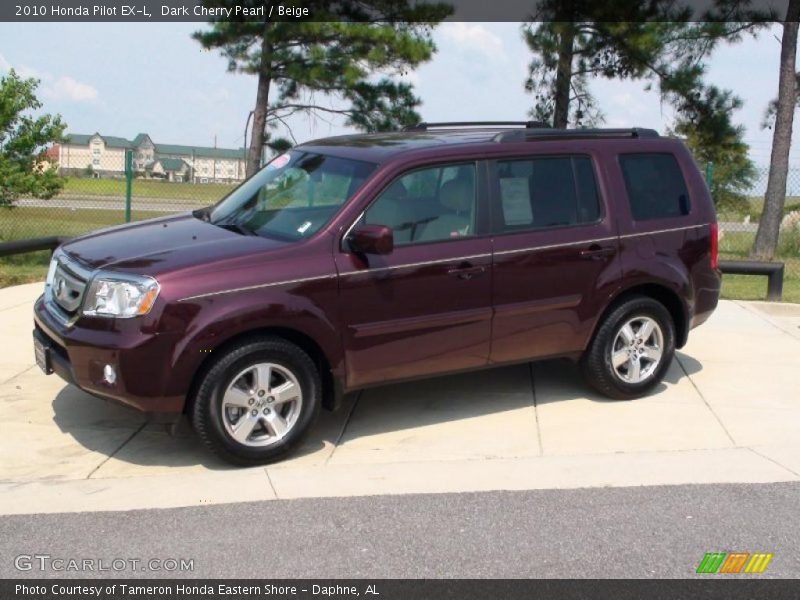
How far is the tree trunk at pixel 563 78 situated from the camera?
19.0m

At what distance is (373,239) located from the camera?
575cm

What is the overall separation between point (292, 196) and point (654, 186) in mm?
2681

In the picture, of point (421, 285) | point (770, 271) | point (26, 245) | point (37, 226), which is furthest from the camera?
point (37, 226)

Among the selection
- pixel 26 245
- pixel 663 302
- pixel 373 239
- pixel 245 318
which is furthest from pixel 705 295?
pixel 26 245

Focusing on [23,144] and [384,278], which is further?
[23,144]

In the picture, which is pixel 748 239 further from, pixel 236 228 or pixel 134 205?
pixel 236 228

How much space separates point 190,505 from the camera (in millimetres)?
5188

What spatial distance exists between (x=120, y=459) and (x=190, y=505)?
0.94 metres

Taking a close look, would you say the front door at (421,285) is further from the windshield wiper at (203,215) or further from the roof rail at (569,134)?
the windshield wiper at (203,215)

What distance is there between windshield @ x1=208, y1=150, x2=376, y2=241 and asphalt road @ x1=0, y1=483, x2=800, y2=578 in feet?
6.05

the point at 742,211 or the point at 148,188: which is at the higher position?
the point at 148,188

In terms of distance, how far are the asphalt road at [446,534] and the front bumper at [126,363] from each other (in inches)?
26.0
